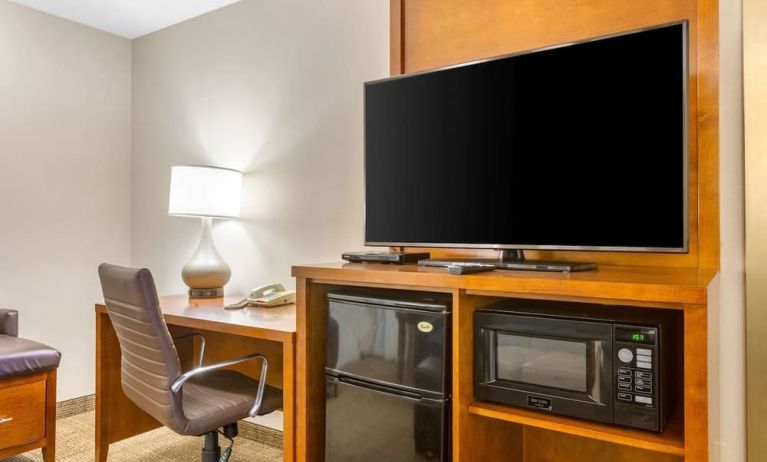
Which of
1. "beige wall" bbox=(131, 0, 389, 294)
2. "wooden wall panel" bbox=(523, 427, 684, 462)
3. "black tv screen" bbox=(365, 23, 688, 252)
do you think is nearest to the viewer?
"black tv screen" bbox=(365, 23, 688, 252)

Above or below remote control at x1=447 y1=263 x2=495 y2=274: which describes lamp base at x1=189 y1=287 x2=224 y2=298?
below

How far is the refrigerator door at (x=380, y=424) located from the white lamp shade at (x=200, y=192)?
4.08 feet

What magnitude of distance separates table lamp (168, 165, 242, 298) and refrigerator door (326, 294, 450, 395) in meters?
1.14

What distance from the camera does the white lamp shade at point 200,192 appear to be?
8.43 feet

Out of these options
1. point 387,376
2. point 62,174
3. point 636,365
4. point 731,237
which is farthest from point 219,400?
point 62,174

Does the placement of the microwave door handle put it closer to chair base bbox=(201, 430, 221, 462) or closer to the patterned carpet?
chair base bbox=(201, 430, 221, 462)

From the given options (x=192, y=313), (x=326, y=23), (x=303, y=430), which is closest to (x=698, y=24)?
(x=326, y=23)

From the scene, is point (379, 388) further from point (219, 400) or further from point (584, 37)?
point (584, 37)

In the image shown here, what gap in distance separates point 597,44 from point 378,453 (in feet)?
4.54

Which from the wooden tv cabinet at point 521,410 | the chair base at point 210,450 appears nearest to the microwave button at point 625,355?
the wooden tv cabinet at point 521,410

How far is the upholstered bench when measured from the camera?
225cm

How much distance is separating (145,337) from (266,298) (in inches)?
25.8

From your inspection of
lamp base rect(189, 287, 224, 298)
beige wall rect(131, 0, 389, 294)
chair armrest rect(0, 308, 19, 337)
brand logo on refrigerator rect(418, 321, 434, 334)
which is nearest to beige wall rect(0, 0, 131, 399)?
beige wall rect(131, 0, 389, 294)

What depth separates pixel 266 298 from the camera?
7.74 ft
